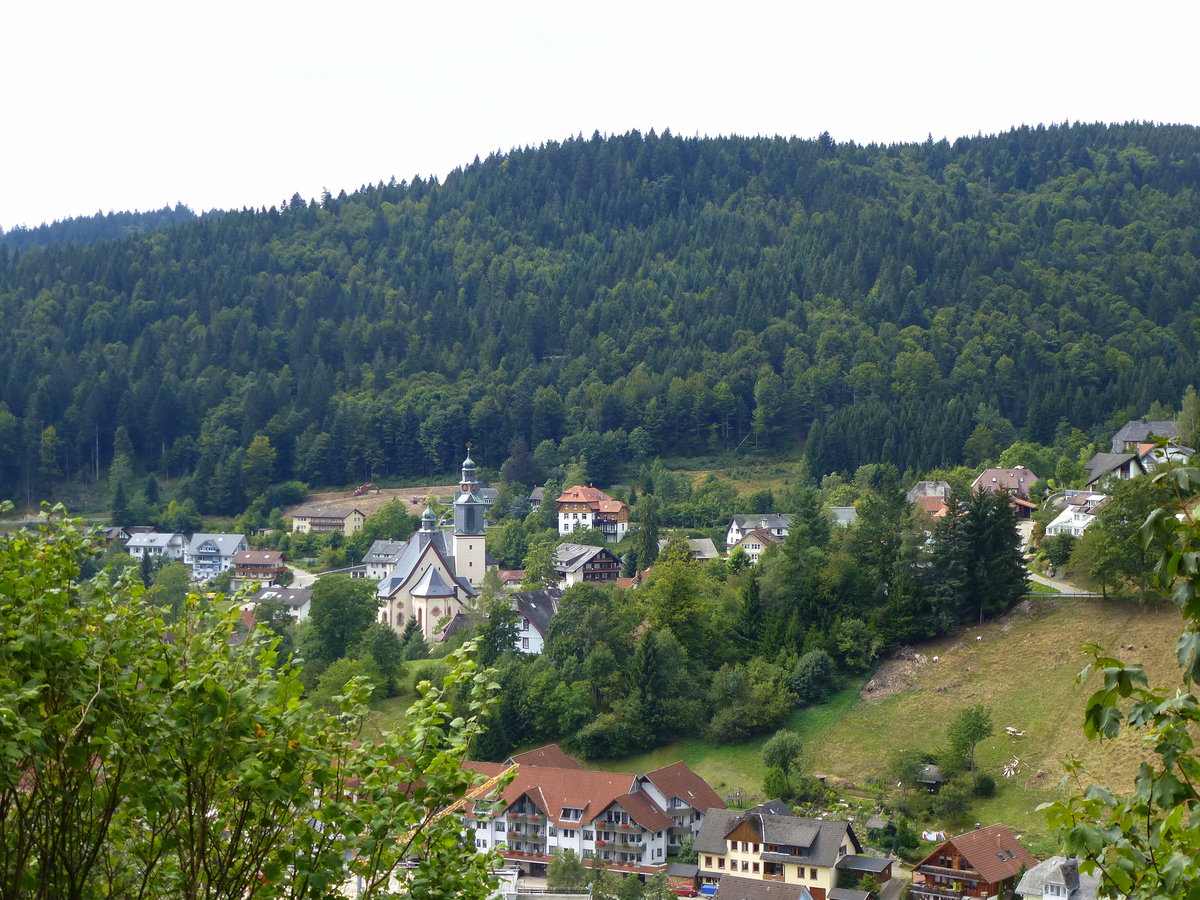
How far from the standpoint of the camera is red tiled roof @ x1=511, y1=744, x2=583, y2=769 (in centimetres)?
3934

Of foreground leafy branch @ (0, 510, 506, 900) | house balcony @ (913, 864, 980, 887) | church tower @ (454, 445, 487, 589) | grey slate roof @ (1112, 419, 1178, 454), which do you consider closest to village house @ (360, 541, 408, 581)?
church tower @ (454, 445, 487, 589)

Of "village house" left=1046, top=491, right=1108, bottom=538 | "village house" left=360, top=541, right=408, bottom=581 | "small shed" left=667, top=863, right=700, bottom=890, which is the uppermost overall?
"village house" left=1046, top=491, right=1108, bottom=538

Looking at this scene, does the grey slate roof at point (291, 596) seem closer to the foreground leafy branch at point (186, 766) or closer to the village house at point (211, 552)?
the village house at point (211, 552)

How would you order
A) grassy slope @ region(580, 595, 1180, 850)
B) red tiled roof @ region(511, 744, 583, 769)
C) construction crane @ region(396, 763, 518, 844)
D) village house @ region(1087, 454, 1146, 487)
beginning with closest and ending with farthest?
construction crane @ region(396, 763, 518, 844), grassy slope @ region(580, 595, 1180, 850), red tiled roof @ region(511, 744, 583, 769), village house @ region(1087, 454, 1146, 487)

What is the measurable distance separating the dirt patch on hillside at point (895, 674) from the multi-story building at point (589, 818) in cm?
683

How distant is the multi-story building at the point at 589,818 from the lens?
35.1 metres

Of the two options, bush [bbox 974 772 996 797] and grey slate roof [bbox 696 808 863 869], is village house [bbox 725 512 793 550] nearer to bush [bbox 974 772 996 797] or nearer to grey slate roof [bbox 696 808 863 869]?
bush [bbox 974 772 996 797]

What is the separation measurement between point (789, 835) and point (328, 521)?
172 feet

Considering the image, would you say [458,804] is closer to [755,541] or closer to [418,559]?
[418,559]

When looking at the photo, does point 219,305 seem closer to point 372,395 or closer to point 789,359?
point 372,395

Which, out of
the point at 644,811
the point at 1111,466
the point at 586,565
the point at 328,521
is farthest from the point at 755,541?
the point at 328,521

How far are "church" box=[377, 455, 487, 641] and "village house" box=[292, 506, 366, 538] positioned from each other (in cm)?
1408

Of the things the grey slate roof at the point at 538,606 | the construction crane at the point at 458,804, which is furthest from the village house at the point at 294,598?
the construction crane at the point at 458,804

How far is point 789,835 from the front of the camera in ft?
105
